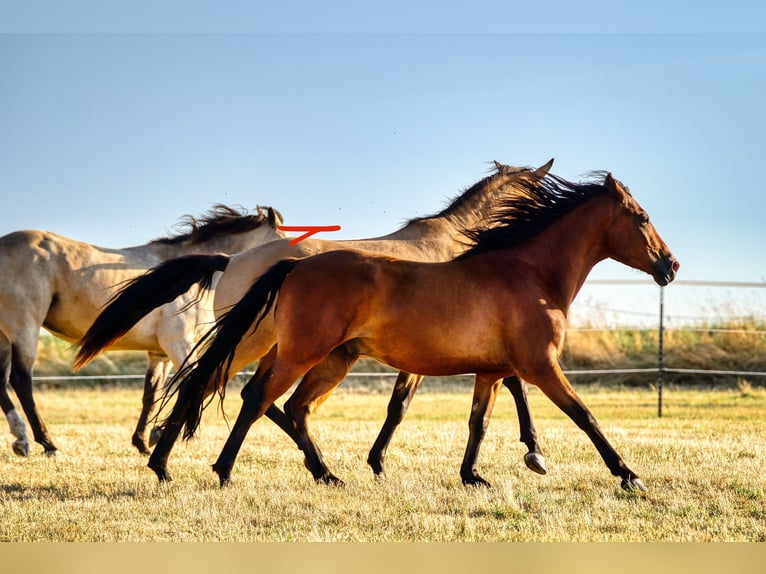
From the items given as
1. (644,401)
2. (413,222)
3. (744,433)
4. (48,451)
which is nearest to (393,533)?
(413,222)

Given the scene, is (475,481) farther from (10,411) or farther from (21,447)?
(10,411)

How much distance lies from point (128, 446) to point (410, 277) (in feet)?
14.3

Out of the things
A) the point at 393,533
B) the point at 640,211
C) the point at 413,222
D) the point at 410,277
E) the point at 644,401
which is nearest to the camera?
the point at 393,533

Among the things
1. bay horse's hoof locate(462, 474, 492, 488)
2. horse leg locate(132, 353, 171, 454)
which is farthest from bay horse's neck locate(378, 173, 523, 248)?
horse leg locate(132, 353, 171, 454)

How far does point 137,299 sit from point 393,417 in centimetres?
218

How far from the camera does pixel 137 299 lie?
712 centimetres

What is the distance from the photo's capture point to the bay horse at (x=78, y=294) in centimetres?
864

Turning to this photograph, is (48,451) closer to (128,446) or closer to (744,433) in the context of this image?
(128,446)

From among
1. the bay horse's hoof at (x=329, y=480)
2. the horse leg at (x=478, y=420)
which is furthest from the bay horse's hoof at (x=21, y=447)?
the horse leg at (x=478, y=420)

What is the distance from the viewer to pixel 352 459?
814 centimetres

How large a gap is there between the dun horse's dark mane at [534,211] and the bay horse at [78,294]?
10.4 feet

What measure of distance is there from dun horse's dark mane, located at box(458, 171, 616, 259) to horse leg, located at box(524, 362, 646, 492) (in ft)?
3.46

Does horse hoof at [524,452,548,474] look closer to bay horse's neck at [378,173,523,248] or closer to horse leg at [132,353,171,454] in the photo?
bay horse's neck at [378,173,523,248]

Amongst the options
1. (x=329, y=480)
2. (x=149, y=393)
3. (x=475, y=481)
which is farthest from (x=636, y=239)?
(x=149, y=393)
